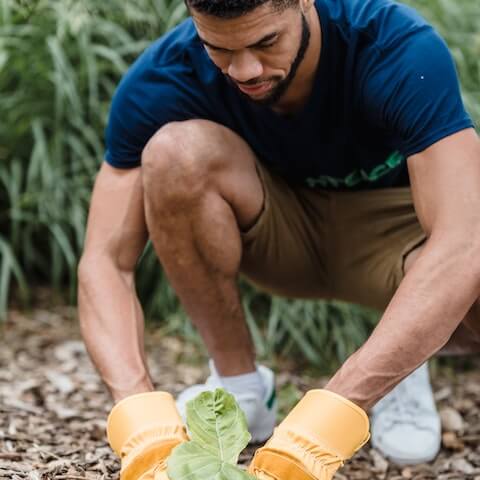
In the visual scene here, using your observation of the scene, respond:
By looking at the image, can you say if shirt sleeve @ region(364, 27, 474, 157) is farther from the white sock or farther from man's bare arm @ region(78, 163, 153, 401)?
the white sock

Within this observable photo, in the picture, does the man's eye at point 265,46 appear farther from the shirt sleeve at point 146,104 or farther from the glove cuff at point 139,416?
the glove cuff at point 139,416

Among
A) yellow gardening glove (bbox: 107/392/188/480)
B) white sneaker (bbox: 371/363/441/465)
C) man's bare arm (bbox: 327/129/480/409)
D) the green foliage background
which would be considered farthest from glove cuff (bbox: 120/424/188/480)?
the green foliage background

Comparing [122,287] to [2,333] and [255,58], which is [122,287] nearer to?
[255,58]

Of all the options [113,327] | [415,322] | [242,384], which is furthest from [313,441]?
[242,384]

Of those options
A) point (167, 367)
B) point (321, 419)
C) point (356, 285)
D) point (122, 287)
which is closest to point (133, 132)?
point (122, 287)

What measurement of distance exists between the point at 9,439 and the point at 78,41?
6.08 ft

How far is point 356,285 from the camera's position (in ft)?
8.55

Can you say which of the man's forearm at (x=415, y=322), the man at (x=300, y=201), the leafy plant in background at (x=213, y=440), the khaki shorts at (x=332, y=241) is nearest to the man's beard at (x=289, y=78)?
the man at (x=300, y=201)

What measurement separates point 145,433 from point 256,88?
0.74 m

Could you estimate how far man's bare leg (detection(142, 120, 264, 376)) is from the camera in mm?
2232

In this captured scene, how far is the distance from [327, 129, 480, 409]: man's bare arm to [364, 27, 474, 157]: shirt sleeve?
3cm

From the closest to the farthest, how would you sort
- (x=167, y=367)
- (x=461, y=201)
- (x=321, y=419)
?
(x=321, y=419), (x=461, y=201), (x=167, y=367)

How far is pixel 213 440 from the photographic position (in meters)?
1.87

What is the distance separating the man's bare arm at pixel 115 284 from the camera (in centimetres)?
211
